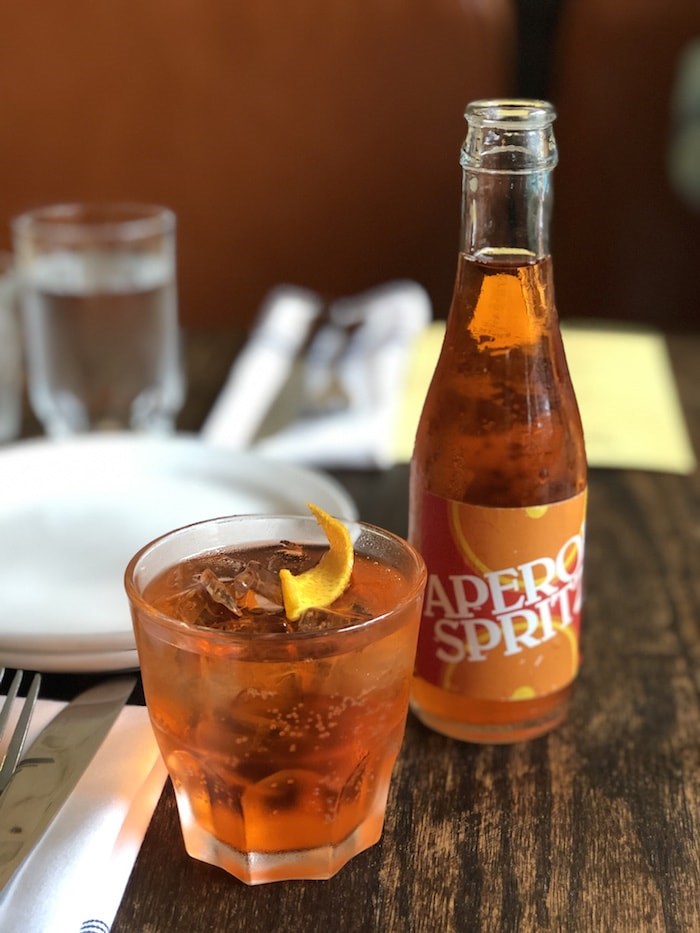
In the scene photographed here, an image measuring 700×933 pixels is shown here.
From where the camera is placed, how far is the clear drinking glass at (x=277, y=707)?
0.38 m

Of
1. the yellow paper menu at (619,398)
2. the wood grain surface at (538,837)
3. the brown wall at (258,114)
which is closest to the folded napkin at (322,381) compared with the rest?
the yellow paper menu at (619,398)

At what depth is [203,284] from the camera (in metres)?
1.82

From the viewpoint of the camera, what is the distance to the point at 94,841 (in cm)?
41

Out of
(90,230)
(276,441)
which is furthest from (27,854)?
(90,230)

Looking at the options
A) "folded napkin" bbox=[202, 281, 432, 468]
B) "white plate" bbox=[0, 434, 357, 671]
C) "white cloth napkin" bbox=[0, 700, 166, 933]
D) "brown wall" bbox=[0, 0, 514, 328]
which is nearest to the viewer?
"white cloth napkin" bbox=[0, 700, 166, 933]

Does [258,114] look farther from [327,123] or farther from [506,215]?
[506,215]

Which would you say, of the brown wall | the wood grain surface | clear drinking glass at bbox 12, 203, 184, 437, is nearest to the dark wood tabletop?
the wood grain surface

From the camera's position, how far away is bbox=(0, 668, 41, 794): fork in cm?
43

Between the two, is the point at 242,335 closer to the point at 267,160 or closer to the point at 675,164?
the point at 267,160

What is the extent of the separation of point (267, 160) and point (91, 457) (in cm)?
108

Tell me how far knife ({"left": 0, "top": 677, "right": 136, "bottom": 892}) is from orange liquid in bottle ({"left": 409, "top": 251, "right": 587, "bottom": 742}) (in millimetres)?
155

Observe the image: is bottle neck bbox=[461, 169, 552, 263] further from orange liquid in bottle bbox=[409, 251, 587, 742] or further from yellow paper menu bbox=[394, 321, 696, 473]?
yellow paper menu bbox=[394, 321, 696, 473]

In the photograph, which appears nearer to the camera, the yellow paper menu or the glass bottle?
the glass bottle

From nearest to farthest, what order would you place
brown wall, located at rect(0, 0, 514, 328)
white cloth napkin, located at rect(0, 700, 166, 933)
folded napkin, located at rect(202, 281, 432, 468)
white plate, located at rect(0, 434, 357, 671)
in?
white cloth napkin, located at rect(0, 700, 166, 933)
white plate, located at rect(0, 434, 357, 671)
folded napkin, located at rect(202, 281, 432, 468)
brown wall, located at rect(0, 0, 514, 328)
